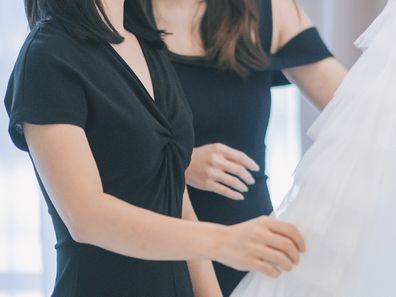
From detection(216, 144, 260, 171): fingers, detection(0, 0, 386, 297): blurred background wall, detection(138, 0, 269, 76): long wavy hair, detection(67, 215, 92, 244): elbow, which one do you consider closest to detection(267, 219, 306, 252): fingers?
detection(67, 215, 92, 244): elbow

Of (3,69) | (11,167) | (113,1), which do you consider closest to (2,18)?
(3,69)

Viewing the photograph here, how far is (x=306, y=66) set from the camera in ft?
4.95

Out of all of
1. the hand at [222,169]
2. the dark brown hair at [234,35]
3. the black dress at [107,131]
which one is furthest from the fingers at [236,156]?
the black dress at [107,131]

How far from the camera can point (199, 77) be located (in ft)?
4.70

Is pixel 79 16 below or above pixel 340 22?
above

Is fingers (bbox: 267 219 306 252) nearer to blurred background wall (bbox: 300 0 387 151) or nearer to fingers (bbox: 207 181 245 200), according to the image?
fingers (bbox: 207 181 245 200)

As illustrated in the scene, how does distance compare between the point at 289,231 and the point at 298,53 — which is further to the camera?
the point at 298,53

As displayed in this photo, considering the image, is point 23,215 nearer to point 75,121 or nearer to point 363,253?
point 75,121

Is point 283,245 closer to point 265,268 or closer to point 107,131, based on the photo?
point 265,268

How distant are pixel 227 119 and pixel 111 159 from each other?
18.5 inches

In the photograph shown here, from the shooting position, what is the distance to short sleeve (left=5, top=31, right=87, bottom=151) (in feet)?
2.95

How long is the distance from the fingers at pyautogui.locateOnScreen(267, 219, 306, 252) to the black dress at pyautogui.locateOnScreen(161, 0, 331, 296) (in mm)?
544

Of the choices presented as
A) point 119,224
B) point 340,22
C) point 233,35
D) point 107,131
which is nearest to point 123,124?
point 107,131

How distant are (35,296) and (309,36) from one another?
1.06 m
